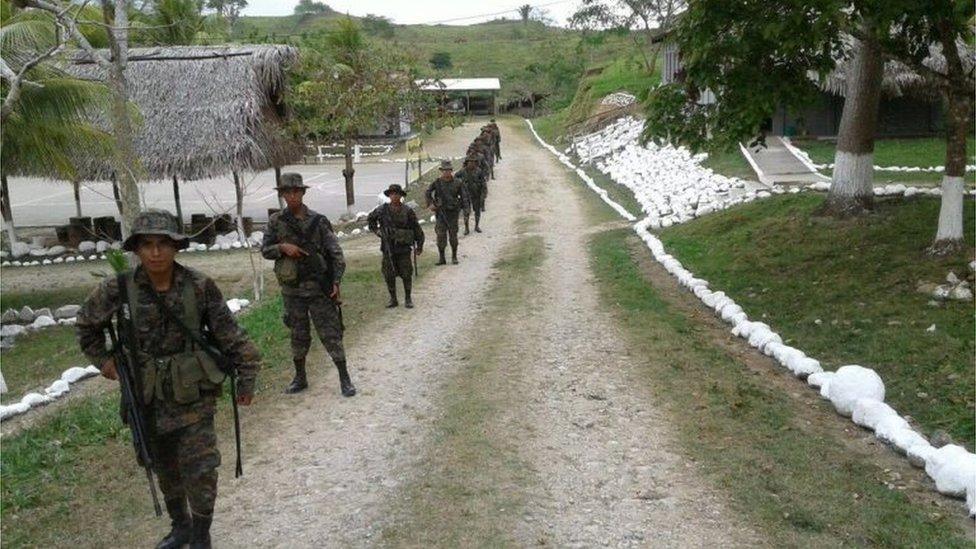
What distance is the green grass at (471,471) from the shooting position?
4.50 metres

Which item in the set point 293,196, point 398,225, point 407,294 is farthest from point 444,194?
point 293,196

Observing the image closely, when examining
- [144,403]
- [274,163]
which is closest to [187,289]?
[144,403]

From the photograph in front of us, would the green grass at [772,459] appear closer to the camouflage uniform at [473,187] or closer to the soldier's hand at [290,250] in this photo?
the soldier's hand at [290,250]

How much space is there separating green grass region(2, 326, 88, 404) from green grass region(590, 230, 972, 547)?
22.1 feet

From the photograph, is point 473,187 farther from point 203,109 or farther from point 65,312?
point 65,312

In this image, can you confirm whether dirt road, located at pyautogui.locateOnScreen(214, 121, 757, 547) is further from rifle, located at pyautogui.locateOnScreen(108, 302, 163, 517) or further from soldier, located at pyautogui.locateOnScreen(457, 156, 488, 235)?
soldier, located at pyautogui.locateOnScreen(457, 156, 488, 235)

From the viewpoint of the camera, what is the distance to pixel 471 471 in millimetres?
5301

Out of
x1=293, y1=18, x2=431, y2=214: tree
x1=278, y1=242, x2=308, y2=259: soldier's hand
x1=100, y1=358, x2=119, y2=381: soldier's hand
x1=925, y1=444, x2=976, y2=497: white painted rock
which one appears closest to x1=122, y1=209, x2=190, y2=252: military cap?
x1=100, y1=358, x2=119, y2=381: soldier's hand

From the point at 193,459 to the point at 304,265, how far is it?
2745mm

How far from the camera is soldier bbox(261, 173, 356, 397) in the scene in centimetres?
669

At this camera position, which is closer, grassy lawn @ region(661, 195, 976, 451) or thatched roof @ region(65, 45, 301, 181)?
grassy lawn @ region(661, 195, 976, 451)

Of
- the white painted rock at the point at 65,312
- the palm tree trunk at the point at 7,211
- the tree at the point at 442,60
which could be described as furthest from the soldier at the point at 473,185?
the tree at the point at 442,60

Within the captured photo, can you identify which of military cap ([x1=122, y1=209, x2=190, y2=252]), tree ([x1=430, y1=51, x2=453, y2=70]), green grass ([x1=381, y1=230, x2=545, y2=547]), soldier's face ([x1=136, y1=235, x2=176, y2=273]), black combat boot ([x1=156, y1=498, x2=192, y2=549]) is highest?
tree ([x1=430, y1=51, x2=453, y2=70])

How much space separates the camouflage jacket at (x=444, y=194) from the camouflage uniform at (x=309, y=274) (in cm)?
690
